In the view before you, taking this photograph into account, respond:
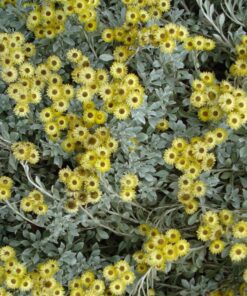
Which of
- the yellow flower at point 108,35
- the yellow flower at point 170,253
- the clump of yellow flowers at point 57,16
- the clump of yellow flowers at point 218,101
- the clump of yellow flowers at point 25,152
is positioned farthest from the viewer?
the yellow flower at point 108,35

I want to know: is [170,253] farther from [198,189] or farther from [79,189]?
[79,189]

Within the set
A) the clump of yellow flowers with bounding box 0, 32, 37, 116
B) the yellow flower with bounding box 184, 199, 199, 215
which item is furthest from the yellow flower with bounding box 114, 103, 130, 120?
the yellow flower with bounding box 184, 199, 199, 215

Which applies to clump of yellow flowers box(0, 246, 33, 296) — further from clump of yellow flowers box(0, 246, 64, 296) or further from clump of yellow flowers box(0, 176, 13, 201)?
clump of yellow flowers box(0, 176, 13, 201)

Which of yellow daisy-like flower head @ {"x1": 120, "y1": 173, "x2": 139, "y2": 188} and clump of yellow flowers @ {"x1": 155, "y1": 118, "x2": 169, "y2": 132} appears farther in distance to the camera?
clump of yellow flowers @ {"x1": 155, "y1": 118, "x2": 169, "y2": 132}

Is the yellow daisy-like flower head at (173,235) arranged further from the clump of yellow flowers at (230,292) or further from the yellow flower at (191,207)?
the clump of yellow flowers at (230,292)

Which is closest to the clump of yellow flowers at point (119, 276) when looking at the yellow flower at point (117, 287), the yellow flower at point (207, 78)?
the yellow flower at point (117, 287)

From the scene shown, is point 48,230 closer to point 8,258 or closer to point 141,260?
point 8,258

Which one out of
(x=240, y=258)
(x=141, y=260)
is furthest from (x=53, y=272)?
(x=240, y=258)
